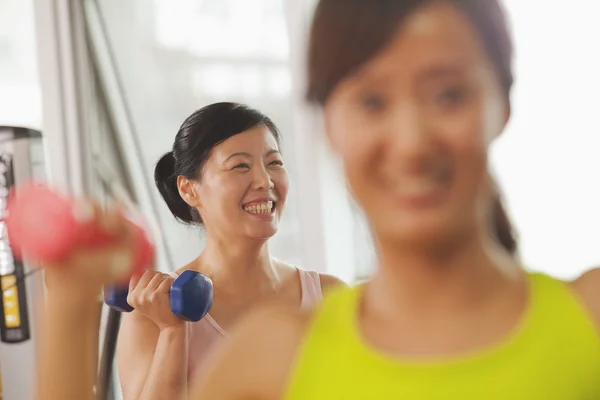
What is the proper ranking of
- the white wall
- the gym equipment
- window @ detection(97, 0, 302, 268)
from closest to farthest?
1. the white wall
2. the gym equipment
3. window @ detection(97, 0, 302, 268)

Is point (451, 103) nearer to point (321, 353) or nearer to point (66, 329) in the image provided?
point (321, 353)

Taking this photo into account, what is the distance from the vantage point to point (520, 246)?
468 millimetres

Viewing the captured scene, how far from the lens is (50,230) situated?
445 millimetres

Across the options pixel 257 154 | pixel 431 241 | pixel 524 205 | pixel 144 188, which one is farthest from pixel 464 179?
pixel 144 188

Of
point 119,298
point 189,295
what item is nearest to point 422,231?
point 189,295

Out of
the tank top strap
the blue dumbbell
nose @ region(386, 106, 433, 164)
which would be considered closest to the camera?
nose @ region(386, 106, 433, 164)

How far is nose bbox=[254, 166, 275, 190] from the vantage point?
970 millimetres

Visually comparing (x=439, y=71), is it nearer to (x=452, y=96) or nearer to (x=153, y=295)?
(x=452, y=96)

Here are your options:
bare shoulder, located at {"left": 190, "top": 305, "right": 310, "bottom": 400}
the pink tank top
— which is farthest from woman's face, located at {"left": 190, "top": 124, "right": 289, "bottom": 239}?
bare shoulder, located at {"left": 190, "top": 305, "right": 310, "bottom": 400}

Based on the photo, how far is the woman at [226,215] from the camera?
3.17 ft

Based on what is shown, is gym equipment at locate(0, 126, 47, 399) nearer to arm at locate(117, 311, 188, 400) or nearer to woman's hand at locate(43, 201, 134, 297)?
arm at locate(117, 311, 188, 400)

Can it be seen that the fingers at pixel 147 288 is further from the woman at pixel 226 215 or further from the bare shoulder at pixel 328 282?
the bare shoulder at pixel 328 282

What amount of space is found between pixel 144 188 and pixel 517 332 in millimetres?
2257

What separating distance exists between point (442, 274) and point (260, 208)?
0.61 metres
